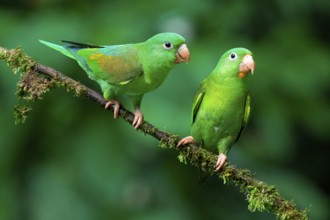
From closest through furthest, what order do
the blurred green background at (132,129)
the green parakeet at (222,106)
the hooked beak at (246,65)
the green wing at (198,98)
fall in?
the hooked beak at (246,65)
the green parakeet at (222,106)
the green wing at (198,98)
the blurred green background at (132,129)

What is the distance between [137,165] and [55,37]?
1043 millimetres

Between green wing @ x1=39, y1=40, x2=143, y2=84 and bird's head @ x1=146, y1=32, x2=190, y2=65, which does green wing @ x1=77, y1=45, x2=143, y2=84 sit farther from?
bird's head @ x1=146, y1=32, x2=190, y2=65

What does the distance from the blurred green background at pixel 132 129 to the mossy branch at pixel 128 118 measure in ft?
5.72

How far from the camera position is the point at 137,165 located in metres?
4.73

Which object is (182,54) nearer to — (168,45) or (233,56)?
(168,45)

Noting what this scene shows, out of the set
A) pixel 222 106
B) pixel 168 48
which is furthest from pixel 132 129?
pixel 168 48

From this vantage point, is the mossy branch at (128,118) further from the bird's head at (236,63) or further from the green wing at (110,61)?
the bird's head at (236,63)

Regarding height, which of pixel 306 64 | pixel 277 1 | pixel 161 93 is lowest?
pixel 161 93

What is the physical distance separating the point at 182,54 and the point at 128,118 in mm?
320

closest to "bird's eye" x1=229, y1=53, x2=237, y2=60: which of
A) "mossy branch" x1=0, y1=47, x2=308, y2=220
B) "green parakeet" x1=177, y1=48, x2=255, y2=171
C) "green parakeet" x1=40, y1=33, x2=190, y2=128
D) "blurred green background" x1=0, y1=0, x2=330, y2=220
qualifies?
"green parakeet" x1=177, y1=48, x2=255, y2=171

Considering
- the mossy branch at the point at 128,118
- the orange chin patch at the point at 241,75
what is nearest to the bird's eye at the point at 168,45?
the mossy branch at the point at 128,118

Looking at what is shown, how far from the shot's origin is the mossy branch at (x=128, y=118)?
2.41m

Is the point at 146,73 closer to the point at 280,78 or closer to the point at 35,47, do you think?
the point at 35,47

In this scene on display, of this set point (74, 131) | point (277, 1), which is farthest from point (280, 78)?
point (74, 131)
